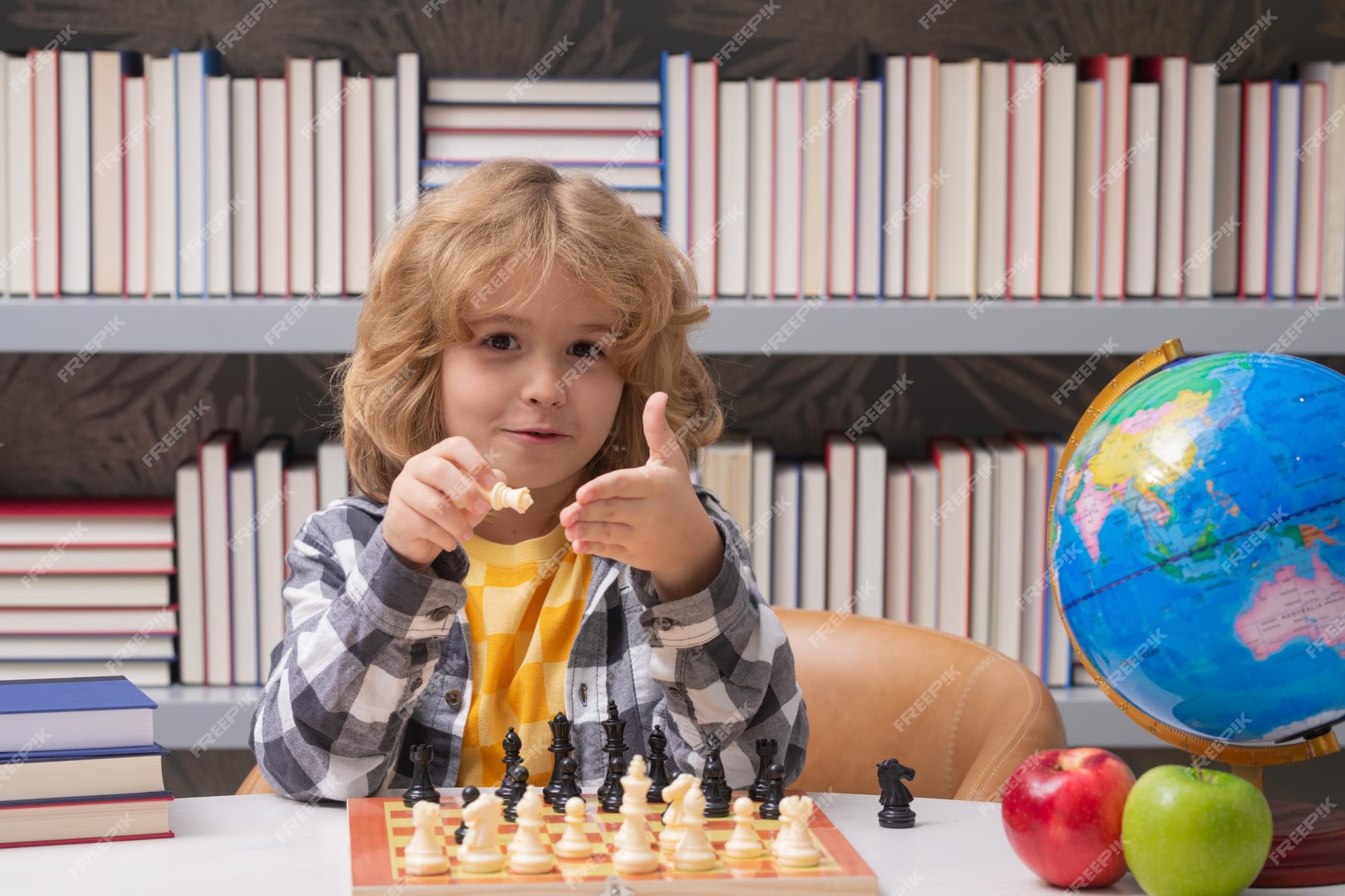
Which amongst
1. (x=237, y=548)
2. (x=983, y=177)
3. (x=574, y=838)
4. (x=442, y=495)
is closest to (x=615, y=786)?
(x=574, y=838)

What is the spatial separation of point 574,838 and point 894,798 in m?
0.28

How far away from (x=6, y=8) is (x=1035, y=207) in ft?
5.35

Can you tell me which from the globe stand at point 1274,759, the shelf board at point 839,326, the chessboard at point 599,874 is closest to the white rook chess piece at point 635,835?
the chessboard at point 599,874

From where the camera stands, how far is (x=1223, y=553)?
90 cm

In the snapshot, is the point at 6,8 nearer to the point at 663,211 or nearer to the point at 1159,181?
the point at 663,211

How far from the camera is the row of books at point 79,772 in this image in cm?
98

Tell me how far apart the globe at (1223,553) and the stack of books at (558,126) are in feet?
3.70

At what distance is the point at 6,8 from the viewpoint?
2.18 meters

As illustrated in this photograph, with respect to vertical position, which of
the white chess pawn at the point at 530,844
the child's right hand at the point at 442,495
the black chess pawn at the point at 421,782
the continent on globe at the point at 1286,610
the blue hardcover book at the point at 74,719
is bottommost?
the black chess pawn at the point at 421,782

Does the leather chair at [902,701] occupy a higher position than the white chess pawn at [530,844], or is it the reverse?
the white chess pawn at [530,844]

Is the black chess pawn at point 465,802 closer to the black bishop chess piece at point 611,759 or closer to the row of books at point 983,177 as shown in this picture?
the black bishop chess piece at point 611,759

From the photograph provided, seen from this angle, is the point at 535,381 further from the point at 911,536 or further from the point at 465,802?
the point at 911,536

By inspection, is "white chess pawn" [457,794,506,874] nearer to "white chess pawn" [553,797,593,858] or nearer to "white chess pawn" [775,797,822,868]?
"white chess pawn" [553,797,593,858]

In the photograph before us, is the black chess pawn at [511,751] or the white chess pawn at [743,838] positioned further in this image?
the black chess pawn at [511,751]
